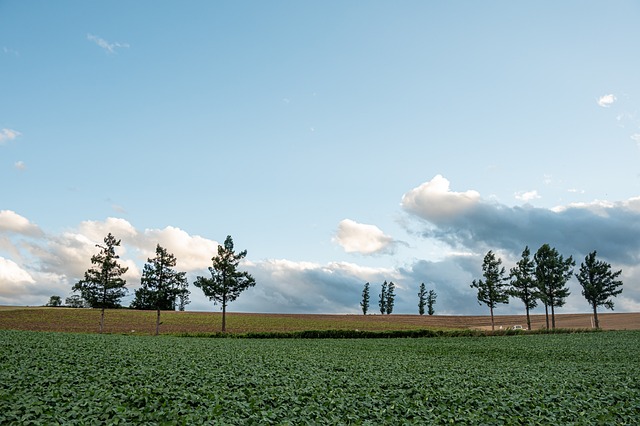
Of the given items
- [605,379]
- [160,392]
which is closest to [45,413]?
[160,392]

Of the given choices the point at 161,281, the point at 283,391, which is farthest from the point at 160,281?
the point at 283,391

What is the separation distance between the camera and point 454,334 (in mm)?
64625

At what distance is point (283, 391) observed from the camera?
59.7 feet

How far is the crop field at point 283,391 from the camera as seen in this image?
14336mm

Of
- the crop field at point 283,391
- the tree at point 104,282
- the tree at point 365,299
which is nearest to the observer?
the crop field at point 283,391

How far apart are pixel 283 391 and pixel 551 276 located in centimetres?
8163

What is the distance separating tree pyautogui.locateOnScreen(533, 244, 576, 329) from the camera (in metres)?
83.8

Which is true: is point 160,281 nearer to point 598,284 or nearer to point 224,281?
point 224,281

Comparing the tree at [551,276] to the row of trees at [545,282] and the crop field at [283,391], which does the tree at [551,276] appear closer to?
the row of trees at [545,282]

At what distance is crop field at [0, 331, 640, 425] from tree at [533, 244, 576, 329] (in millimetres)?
59260

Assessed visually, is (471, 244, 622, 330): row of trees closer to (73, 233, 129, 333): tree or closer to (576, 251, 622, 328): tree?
(576, 251, 622, 328): tree

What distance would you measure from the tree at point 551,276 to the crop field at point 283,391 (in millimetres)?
59260

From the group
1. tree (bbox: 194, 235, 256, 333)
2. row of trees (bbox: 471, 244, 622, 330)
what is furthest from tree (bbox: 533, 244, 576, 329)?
tree (bbox: 194, 235, 256, 333)

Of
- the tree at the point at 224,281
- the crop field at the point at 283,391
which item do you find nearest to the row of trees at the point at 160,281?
the tree at the point at 224,281
